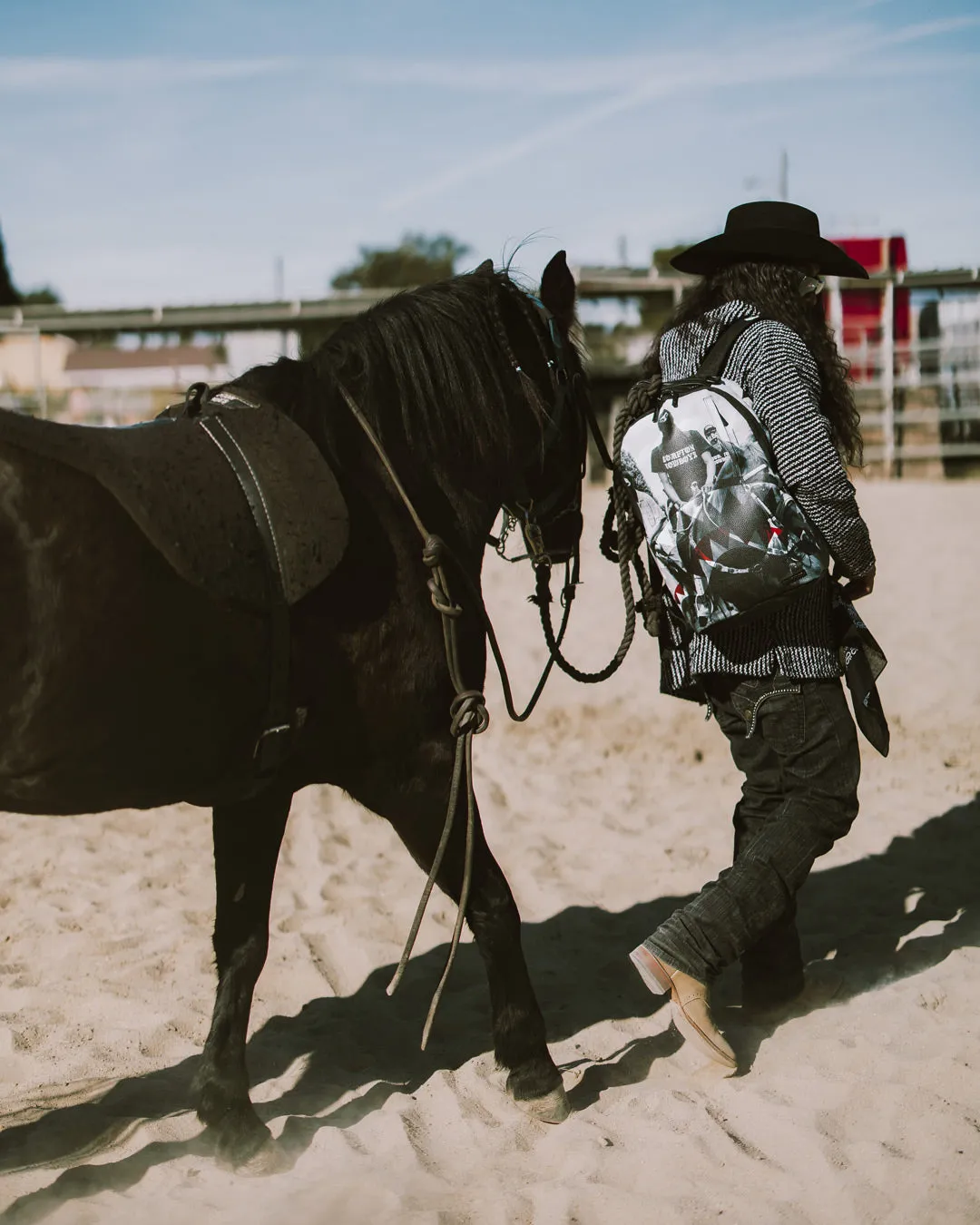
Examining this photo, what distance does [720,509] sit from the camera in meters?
2.69

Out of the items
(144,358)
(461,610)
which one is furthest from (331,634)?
(144,358)

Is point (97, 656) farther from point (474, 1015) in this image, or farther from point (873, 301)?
point (873, 301)

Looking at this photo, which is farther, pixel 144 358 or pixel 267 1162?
pixel 144 358

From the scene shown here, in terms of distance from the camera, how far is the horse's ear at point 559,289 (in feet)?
10.1

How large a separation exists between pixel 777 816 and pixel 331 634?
1184mm

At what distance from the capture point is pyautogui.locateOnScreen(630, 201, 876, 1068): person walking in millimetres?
2775

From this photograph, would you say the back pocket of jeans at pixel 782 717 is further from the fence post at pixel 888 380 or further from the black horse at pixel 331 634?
the fence post at pixel 888 380

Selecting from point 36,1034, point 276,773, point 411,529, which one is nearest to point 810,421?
point 411,529

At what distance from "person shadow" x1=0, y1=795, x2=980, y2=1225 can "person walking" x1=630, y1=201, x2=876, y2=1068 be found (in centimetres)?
42

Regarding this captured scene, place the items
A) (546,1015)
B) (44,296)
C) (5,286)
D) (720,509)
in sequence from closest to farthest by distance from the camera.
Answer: (720,509) → (546,1015) → (5,286) → (44,296)

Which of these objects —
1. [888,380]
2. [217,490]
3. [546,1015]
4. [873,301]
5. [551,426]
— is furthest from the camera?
[873,301]

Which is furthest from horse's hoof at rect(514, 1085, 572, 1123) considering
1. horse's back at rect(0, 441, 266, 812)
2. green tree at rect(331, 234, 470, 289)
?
green tree at rect(331, 234, 470, 289)

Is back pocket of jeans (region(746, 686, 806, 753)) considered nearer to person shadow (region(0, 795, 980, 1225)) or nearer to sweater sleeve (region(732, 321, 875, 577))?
sweater sleeve (region(732, 321, 875, 577))

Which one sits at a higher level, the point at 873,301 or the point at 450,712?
the point at 873,301
